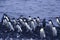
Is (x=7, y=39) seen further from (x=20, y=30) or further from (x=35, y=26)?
(x=35, y=26)

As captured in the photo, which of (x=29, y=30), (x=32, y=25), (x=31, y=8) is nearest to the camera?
(x=29, y=30)

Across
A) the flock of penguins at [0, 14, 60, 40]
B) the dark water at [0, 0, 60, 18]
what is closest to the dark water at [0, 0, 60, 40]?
the dark water at [0, 0, 60, 18]

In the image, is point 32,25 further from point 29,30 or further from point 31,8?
point 31,8

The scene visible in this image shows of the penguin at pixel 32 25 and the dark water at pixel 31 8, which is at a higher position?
the penguin at pixel 32 25

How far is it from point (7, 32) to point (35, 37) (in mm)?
599

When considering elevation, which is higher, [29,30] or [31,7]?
[29,30]

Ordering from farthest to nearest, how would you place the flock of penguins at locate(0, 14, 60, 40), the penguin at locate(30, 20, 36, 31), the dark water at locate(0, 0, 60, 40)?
the dark water at locate(0, 0, 60, 40) < the penguin at locate(30, 20, 36, 31) < the flock of penguins at locate(0, 14, 60, 40)

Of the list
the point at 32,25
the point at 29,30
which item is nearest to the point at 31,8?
the point at 32,25

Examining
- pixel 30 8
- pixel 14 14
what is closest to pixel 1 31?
pixel 14 14

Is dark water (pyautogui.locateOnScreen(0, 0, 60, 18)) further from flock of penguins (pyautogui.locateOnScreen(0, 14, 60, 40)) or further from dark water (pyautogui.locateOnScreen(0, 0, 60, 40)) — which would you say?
flock of penguins (pyautogui.locateOnScreen(0, 14, 60, 40))

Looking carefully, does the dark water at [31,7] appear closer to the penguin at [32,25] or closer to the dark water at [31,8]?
the dark water at [31,8]

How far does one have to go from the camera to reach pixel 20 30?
4195 mm

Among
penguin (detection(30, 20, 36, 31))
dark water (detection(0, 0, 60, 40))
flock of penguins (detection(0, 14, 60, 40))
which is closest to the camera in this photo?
flock of penguins (detection(0, 14, 60, 40))

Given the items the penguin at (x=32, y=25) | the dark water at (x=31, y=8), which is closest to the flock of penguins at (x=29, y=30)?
the penguin at (x=32, y=25)
